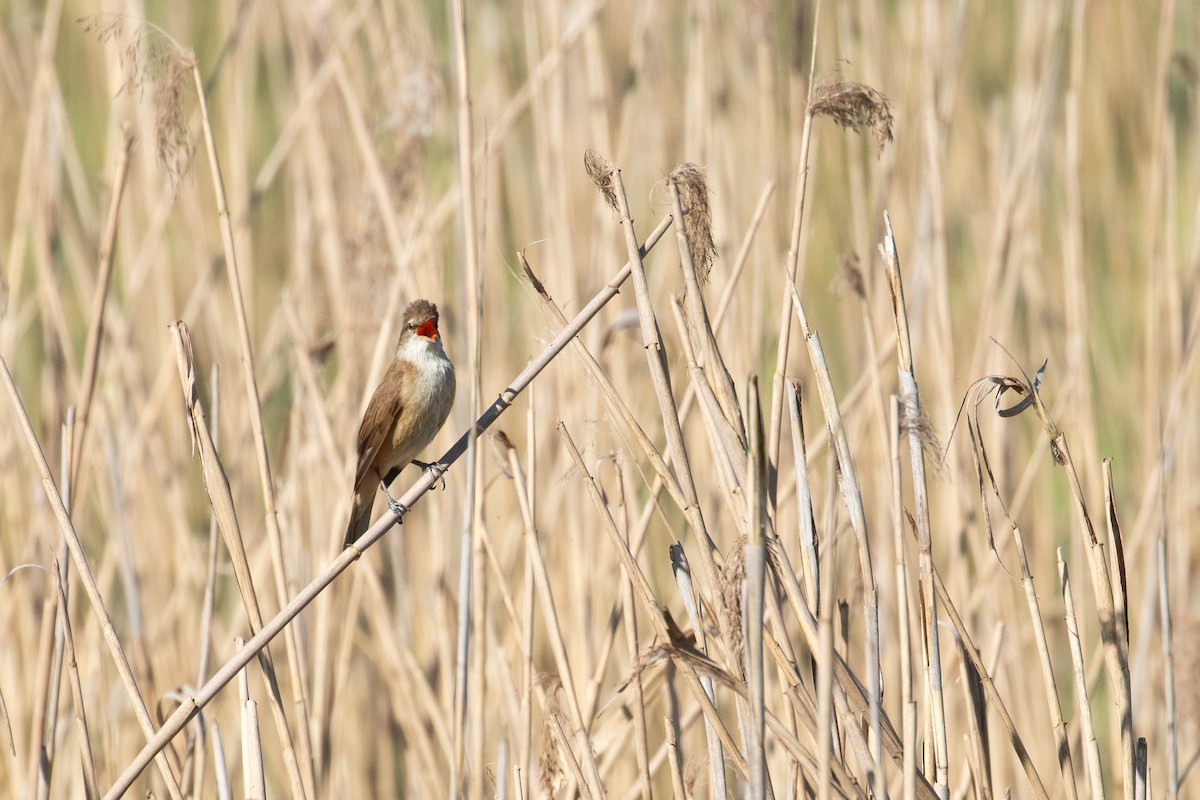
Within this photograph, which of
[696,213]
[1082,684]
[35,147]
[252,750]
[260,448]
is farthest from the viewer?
[35,147]

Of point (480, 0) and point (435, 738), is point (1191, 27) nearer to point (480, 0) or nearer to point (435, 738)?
point (480, 0)

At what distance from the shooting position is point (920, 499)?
5.66ft

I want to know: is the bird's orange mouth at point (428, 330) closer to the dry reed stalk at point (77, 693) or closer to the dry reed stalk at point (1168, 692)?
the dry reed stalk at point (77, 693)

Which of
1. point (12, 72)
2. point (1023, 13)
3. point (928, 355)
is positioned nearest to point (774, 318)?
point (928, 355)

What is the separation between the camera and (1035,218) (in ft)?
12.1

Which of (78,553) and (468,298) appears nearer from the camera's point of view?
(468,298)

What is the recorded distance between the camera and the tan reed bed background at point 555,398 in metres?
2.30

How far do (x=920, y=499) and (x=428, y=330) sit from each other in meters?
1.57

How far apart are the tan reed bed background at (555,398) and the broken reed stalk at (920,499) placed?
16cm

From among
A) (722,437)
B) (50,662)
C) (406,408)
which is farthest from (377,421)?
(722,437)

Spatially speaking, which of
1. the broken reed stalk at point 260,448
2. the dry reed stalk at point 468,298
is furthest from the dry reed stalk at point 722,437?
the broken reed stalk at point 260,448

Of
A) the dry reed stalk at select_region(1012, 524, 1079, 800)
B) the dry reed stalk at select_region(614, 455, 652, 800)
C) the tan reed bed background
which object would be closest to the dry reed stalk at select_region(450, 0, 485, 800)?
the tan reed bed background

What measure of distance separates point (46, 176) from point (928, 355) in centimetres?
243

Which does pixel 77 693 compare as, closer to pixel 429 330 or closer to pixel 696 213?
pixel 429 330
